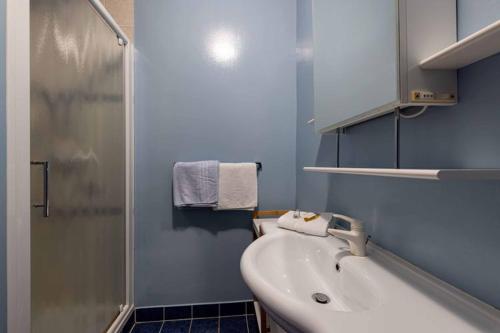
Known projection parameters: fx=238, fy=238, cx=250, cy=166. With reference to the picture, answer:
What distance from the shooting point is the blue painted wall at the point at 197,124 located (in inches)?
63.1

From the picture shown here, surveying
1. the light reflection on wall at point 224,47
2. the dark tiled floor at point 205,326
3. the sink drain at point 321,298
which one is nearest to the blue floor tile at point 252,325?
the dark tiled floor at point 205,326

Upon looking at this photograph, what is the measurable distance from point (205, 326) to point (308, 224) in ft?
3.50

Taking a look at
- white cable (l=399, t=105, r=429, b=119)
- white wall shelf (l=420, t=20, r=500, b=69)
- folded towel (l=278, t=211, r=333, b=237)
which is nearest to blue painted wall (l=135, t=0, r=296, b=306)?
folded towel (l=278, t=211, r=333, b=237)

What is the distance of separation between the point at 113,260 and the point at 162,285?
0.39m

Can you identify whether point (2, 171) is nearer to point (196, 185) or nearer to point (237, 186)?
point (196, 185)

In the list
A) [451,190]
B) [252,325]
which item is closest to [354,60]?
[451,190]

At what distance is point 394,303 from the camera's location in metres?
0.53

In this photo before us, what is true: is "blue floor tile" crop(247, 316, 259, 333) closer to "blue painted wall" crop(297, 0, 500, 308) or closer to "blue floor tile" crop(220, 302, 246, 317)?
"blue floor tile" crop(220, 302, 246, 317)

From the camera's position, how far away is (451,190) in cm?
57

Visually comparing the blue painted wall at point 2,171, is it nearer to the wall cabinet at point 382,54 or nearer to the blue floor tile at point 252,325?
the wall cabinet at point 382,54

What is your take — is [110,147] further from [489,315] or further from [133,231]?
[489,315]

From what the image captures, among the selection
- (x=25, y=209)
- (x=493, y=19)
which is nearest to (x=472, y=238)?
(x=493, y=19)

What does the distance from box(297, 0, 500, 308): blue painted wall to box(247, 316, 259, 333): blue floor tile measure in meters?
1.09

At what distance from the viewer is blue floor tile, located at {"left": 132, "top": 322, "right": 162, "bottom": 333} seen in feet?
4.96
